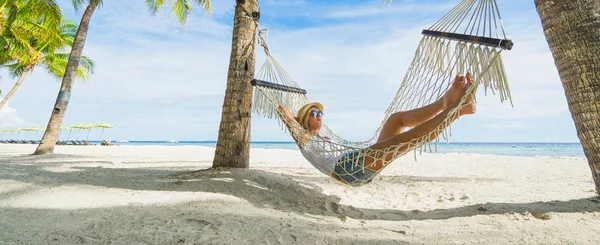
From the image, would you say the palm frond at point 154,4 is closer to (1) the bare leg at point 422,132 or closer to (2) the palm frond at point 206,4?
(2) the palm frond at point 206,4

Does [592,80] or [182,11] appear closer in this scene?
[592,80]

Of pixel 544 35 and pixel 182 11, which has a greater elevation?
pixel 182 11

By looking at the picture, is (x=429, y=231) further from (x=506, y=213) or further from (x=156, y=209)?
(x=156, y=209)

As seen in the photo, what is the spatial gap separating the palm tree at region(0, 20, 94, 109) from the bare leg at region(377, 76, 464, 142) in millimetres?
10813

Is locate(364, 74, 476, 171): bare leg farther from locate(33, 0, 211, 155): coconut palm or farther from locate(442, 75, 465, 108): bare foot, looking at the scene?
locate(33, 0, 211, 155): coconut palm

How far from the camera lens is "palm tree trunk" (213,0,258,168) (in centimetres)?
256

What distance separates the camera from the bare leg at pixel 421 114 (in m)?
1.86

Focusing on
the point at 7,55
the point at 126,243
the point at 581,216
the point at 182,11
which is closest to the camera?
the point at 126,243

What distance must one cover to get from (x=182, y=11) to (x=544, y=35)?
7365 mm

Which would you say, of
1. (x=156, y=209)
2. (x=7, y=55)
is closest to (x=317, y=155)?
(x=156, y=209)

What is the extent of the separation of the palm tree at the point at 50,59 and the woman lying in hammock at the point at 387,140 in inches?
412

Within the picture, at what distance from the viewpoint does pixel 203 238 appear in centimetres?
120

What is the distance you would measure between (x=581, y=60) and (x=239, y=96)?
210cm

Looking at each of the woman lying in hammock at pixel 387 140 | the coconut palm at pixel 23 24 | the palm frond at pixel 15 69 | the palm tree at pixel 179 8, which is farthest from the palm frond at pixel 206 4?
the palm frond at pixel 15 69
